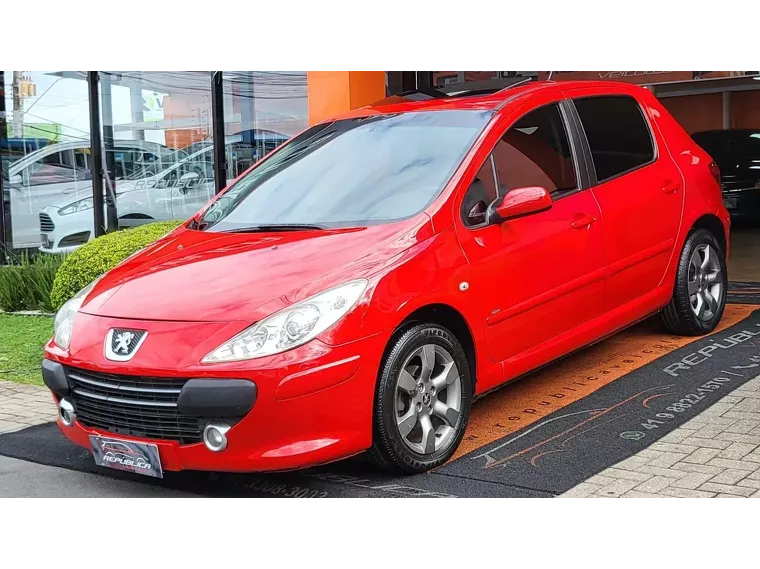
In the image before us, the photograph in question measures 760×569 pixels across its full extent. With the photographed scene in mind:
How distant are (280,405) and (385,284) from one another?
720mm

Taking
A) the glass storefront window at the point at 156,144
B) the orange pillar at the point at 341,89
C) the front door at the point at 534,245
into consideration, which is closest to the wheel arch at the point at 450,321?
the front door at the point at 534,245

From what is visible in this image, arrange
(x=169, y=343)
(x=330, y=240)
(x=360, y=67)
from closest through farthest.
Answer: (x=169, y=343) < (x=330, y=240) < (x=360, y=67)

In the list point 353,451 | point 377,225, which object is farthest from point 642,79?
point 353,451

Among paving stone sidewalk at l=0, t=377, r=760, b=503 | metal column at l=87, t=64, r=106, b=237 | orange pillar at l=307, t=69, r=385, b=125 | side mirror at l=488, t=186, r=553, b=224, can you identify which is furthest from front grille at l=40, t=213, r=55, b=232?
paving stone sidewalk at l=0, t=377, r=760, b=503

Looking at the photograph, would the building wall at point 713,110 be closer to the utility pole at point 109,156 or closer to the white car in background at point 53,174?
the white car in background at point 53,174

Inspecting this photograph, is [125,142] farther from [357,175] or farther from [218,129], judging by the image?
[357,175]

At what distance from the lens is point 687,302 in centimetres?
→ 648

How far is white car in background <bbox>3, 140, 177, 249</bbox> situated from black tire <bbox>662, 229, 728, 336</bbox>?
23.6 ft

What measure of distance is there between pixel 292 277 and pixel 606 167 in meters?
2.36

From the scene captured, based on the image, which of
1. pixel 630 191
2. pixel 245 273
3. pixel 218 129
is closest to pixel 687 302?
Answer: pixel 630 191

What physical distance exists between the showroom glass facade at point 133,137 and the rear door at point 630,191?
466cm

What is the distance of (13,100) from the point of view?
12766mm

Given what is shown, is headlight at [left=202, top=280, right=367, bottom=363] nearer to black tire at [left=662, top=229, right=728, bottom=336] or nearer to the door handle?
the door handle

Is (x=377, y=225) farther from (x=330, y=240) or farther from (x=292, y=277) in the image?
(x=292, y=277)
